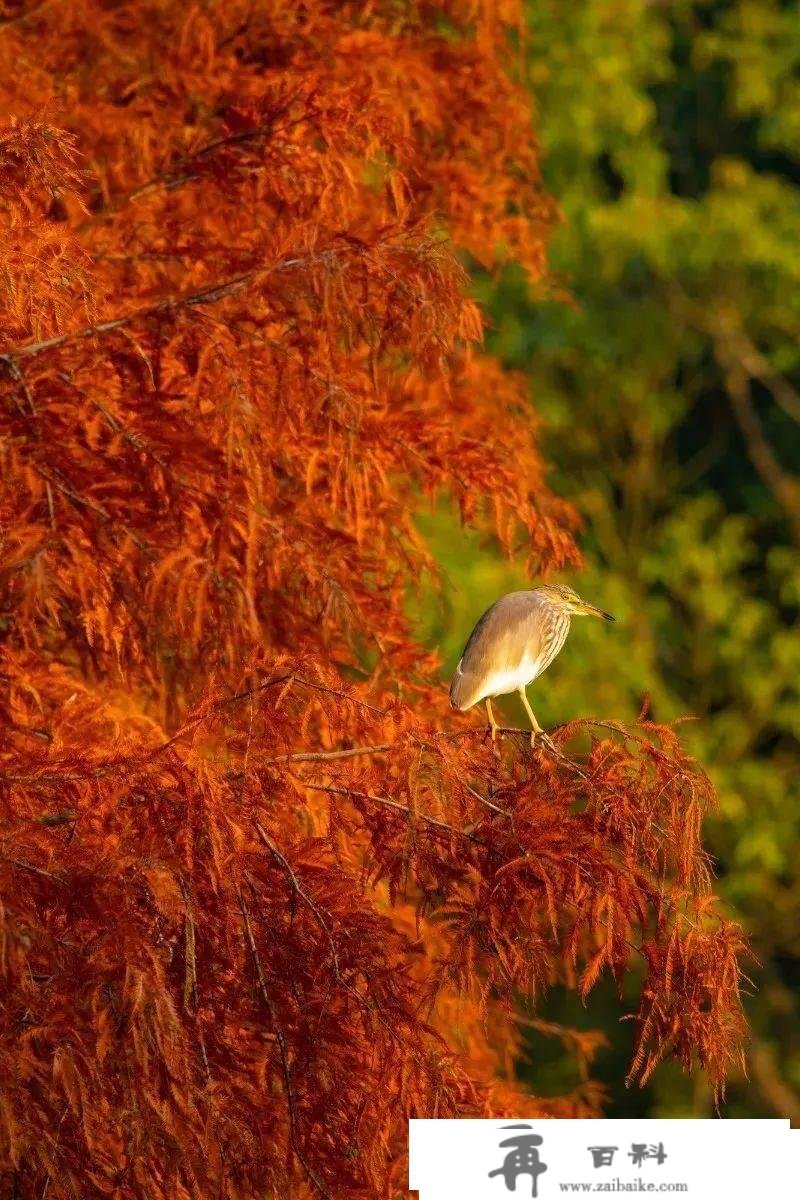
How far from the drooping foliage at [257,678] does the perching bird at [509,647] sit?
192 mm

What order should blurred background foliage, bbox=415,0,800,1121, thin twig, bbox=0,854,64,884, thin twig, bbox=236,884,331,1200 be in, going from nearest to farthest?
thin twig, bbox=0,854,64,884, thin twig, bbox=236,884,331,1200, blurred background foliage, bbox=415,0,800,1121

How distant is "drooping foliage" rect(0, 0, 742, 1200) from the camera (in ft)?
7.74

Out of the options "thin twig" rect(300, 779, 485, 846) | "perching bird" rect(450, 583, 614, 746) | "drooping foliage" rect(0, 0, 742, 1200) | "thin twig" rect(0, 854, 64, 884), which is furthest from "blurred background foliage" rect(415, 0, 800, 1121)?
"thin twig" rect(0, 854, 64, 884)

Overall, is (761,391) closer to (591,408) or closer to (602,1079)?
(591,408)

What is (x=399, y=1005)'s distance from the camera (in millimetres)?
2514

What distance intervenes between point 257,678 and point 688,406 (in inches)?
274

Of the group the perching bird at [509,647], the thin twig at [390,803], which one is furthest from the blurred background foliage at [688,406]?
the thin twig at [390,803]

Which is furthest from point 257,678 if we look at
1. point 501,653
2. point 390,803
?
point 501,653

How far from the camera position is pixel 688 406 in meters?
9.34

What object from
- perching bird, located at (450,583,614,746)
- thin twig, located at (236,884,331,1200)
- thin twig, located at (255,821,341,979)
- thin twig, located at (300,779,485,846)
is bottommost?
thin twig, located at (236,884,331,1200)

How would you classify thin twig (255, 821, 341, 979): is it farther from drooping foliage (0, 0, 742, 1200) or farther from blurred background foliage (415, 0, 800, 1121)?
blurred background foliage (415, 0, 800, 1121)

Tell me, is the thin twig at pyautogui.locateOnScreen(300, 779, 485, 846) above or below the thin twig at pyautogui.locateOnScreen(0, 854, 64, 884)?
above

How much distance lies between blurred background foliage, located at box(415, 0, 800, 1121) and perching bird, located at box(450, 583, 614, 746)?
4119mm

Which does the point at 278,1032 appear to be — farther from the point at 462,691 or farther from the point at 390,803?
the point at 462,691
